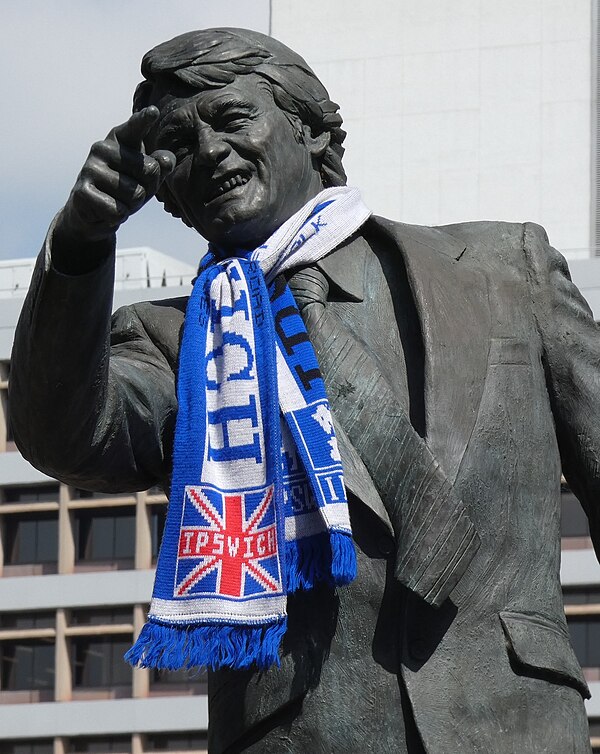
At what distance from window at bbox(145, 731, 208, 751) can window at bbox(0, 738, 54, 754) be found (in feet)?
8.49

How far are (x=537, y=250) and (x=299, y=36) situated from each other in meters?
61.4

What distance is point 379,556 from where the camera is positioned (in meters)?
3.82

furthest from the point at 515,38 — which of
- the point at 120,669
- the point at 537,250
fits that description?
the point at 537,250

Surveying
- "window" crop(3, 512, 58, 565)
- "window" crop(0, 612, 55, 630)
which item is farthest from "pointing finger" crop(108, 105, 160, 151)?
"window" crop(3, 512, 58, 565)

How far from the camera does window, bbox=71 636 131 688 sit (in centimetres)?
5084

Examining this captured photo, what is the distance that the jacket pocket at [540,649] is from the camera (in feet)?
12.4

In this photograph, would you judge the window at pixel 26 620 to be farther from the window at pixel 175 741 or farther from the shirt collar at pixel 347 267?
the shirt collar at pixel 347 267

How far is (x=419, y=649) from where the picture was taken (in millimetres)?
3752

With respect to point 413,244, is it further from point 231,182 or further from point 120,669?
point 120,669

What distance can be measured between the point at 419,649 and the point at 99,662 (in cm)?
4793

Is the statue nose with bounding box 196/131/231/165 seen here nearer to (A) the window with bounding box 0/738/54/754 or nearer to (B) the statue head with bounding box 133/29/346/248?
(B) the statue head with bounding box 133/29/346/248

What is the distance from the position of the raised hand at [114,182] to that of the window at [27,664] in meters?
48.8

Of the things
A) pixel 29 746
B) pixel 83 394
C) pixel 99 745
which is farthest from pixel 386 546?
pixel 29 746

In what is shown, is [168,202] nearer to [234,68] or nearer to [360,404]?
[234,68]
